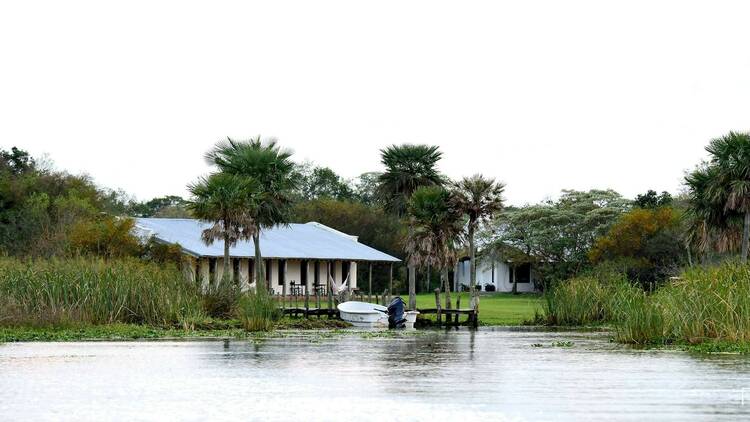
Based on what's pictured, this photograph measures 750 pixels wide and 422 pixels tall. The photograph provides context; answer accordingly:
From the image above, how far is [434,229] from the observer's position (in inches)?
2303

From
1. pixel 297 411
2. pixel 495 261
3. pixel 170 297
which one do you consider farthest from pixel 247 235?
pixel 495 261

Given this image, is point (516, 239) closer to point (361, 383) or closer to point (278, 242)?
point (278, 242)

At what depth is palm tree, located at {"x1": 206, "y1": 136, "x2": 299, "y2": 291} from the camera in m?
62.0

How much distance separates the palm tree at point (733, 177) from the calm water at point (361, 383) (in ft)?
76.2

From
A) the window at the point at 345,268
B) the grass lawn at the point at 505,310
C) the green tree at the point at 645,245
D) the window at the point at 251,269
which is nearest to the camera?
the grass lawn at the point at 505,310

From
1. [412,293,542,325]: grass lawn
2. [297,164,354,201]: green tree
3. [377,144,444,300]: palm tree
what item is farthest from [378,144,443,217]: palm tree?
[297,164,354,201]: green tree

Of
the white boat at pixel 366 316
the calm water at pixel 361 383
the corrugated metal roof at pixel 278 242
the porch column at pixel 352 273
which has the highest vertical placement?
the corrugated metal roof at pixel 278 242

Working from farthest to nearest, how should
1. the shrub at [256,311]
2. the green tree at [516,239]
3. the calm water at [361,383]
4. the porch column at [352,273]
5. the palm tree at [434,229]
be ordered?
the green tree at [516,239] → the porch column at [352,273] → the palm tree at [434,229] → the shrub at [256,311] → the calm water at [361,383]

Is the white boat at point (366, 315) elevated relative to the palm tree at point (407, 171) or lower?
lower

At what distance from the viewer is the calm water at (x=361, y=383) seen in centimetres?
1847

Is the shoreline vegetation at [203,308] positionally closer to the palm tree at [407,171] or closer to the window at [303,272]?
the palm tree at [407,171]

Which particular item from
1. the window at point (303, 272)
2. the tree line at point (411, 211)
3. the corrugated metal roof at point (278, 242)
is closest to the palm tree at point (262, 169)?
the tree line at point (411, 211)

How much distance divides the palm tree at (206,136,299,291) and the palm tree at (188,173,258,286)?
312 centimetres

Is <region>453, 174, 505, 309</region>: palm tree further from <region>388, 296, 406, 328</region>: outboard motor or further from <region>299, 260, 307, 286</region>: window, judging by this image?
<region>299, 260, 307, 286</region>: window
